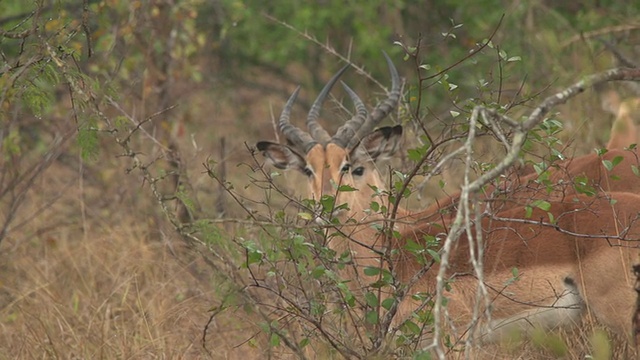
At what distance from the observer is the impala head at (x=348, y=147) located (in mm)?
5953

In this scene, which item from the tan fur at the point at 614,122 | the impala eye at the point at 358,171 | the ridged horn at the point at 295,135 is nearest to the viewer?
the tan fur at the point at 614,122

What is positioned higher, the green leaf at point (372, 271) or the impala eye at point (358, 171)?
the green leaf at point (372, 271)

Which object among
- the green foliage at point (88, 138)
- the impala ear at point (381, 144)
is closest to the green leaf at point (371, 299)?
the green foliage at point (88, 138)

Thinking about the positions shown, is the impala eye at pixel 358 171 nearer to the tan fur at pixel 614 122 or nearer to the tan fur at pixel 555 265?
the tan fur at pixel 555 265

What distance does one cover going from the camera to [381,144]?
631 centimetres

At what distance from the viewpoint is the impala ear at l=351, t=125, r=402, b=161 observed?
20.3 ft

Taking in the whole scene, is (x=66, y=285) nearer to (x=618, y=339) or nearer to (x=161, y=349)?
(x=161, y=349)

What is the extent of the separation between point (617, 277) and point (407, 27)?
7567 mm

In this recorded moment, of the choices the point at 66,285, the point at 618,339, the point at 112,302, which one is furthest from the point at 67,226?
the point at 618,339

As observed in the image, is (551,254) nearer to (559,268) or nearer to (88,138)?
(559,268)

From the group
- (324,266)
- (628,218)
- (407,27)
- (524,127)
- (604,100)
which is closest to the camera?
(524,127)

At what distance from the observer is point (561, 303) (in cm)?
472

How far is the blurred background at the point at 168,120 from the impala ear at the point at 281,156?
191 millimetres

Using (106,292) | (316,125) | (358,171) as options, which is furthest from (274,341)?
A: (316,125)
